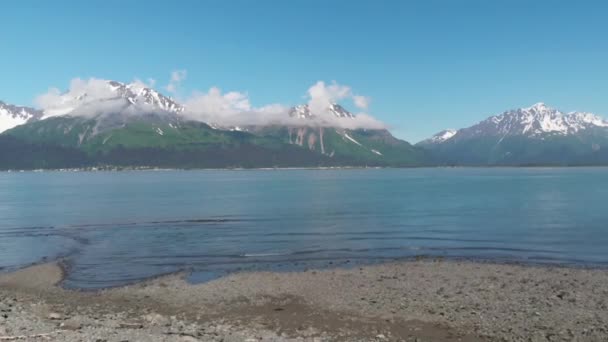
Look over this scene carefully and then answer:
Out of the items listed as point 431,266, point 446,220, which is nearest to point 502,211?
point 446,220

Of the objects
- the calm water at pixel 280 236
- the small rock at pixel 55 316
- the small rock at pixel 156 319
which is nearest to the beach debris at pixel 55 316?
the small rock at pixel 55 316

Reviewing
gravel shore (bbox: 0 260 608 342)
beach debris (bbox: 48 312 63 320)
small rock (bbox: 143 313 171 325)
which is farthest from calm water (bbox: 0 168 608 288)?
small rock (bbox: 143 313 171 325)

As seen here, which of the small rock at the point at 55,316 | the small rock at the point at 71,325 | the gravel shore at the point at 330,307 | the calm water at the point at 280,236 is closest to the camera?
the small rock at the point at 71,325

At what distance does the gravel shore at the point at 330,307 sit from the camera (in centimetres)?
2667

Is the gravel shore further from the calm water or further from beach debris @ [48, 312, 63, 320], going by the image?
the calm water

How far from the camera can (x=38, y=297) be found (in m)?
36.8

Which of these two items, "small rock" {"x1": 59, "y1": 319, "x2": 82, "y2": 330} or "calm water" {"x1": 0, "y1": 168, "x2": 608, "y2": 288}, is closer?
"small rock" {"x1": 59, "y1": 319, "x2": 82, "y2": 330}

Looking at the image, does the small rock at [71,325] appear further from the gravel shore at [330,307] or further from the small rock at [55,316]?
the small rock at [55,316]

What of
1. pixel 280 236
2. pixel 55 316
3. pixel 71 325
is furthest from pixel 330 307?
pixel 280 236

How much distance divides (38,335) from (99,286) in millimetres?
17990

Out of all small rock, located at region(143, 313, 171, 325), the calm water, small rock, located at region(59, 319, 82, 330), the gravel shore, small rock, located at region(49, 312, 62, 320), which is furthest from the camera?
the calm water

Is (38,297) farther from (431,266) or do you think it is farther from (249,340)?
(431,266)

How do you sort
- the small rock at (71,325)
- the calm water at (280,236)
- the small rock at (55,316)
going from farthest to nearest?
the calm water at (280,236) → the small rock at (55,316) → the small rock at (71,325)

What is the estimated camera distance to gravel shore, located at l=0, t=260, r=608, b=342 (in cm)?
2667
